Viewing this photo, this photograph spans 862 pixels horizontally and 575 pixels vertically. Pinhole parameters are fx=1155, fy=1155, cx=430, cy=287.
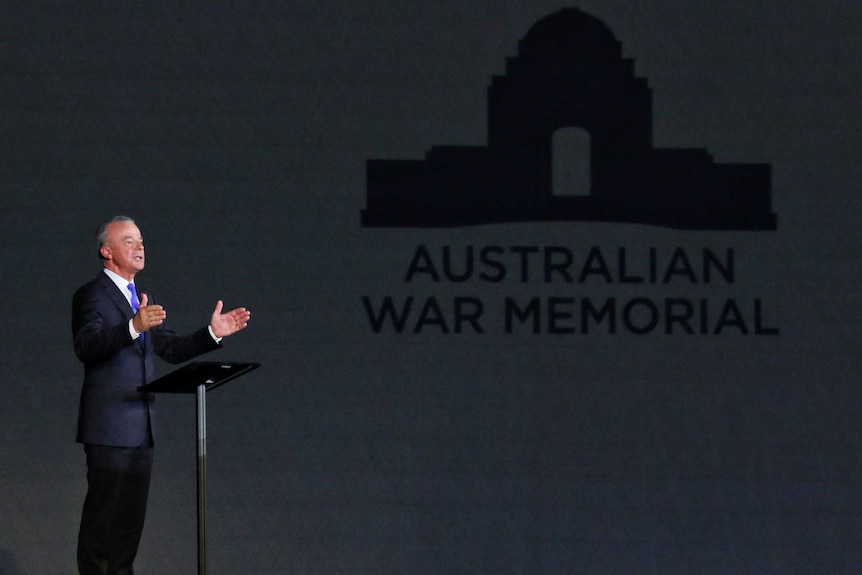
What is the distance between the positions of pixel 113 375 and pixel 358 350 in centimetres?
126

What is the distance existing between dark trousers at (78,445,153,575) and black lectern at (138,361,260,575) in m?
0.42

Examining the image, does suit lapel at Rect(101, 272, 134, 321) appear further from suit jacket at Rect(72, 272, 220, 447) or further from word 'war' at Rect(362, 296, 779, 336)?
word 'war' at Rect(362, 296, 779, 336)

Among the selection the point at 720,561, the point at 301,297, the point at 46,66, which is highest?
the point at 46,66

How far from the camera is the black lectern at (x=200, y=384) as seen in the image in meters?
3.11

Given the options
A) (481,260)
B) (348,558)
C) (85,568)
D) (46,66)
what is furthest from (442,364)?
(46,66)

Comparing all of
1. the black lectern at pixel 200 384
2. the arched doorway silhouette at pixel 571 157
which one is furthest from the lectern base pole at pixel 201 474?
the arched doorway silhouette at pixel 571 157

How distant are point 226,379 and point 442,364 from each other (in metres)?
1.57

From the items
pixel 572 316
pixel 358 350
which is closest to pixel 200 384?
pixel 358 350

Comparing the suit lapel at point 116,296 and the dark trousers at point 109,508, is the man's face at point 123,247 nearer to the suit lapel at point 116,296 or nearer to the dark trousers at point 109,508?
the suit lapel at point 116,296

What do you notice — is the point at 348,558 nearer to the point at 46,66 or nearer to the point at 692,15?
the point at 46,66

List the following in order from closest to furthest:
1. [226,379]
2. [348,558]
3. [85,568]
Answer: [226,379], [85,568], [348,558]

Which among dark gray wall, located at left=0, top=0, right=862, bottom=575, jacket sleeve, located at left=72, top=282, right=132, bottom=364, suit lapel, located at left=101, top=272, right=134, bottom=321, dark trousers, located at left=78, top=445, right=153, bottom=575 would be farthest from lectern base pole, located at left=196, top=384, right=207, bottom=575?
dark gray wall, located at left=0, top=0, right=862, bottom=575

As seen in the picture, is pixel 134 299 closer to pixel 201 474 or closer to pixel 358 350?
pixel 201 474

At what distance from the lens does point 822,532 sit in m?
4.64
